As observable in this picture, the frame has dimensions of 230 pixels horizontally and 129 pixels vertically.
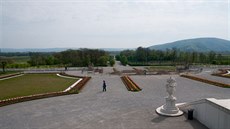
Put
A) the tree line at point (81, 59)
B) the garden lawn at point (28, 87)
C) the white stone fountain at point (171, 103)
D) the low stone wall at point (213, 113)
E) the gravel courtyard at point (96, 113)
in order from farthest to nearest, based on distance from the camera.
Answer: the tree line at point (81, 59) → the garden lawn at point (28, 87) → the white stone fountain at point (171, 103) → the gravel courtyard at point (96, 113) → the low stone wall at point (213, 113)

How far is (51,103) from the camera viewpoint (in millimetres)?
15688

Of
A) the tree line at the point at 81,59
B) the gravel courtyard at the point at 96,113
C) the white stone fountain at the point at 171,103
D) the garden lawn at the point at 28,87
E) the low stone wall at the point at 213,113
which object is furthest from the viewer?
the tree line at the point at 81,59

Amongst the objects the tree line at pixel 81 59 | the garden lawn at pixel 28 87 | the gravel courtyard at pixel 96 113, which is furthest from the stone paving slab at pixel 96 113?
the tree line at pixel 81 59

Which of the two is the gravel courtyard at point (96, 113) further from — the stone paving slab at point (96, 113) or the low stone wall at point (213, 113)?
the low stone wall at point (213, 113)

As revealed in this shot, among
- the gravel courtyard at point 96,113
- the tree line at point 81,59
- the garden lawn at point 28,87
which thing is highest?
the tree line at point 81,59

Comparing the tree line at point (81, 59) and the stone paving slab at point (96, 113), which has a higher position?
the tree line at point (81, 59)

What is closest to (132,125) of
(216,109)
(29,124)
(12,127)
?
(216,109)

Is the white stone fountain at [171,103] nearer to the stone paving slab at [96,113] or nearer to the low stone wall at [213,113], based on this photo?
the stone paving slab at [96,113]

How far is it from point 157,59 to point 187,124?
2472 inches

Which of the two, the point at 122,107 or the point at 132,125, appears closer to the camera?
the point at 132,125

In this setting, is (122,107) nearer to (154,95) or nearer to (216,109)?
(154,95)

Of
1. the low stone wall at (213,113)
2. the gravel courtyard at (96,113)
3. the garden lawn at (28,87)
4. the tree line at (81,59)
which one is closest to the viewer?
the low stone wall at (213,113)

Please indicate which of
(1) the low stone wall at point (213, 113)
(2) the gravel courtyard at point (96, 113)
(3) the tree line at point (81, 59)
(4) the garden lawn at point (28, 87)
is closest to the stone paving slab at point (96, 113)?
(2) the gravel courtyard at point (96, 113)

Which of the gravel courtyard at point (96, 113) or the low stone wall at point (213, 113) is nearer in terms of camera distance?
the low stone wall at point (213, 113)
